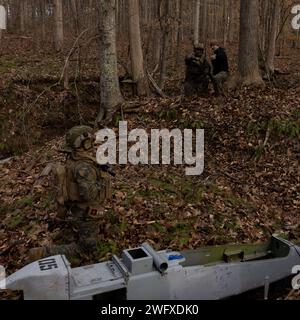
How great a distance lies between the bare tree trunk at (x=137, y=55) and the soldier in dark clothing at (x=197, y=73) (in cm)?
169

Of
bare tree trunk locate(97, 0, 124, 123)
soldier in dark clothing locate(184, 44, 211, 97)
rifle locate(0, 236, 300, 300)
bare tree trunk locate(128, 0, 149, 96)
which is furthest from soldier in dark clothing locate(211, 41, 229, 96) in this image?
rifle locate(0, 236, 300, 300)

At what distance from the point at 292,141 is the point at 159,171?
383 centimetres

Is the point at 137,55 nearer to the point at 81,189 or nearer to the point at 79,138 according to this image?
the point at 79,138

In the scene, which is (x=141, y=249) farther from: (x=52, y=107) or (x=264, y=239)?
(x=52, y=107)

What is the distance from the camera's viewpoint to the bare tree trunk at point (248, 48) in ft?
41.4

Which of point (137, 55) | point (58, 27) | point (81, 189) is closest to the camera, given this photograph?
point (81, 189)

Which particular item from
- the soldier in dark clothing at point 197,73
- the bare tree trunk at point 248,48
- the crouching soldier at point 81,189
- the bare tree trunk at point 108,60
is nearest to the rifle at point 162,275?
the crouching soldier at point 81,189

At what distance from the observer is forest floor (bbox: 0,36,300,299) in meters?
7.22

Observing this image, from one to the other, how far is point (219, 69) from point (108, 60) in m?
3.59

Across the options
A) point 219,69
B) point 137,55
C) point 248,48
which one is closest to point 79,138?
point 219,69

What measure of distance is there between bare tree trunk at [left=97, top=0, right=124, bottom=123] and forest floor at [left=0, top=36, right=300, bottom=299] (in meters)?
0.52

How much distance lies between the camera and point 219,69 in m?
12.5

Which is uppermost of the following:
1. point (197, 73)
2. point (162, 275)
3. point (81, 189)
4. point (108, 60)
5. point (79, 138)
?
point (108, 60)

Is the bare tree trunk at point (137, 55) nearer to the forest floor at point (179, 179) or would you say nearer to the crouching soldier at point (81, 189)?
the forest floor at point (179, 179)
